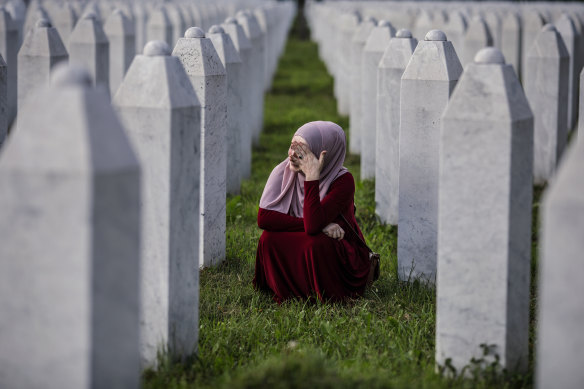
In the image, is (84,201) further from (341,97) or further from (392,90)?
(341,97)

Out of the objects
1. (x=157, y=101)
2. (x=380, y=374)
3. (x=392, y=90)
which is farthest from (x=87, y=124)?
(x=392, y=90)

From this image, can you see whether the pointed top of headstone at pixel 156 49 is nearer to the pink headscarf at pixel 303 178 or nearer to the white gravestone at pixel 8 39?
the pink headscarf at pixel 303 178

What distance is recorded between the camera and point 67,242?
9.44ft

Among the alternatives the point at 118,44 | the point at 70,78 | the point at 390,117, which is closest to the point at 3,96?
the point at 390,117

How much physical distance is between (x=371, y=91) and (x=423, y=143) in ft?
10.2

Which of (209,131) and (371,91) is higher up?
(371,91)

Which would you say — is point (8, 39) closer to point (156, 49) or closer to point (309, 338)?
point (156, 49)

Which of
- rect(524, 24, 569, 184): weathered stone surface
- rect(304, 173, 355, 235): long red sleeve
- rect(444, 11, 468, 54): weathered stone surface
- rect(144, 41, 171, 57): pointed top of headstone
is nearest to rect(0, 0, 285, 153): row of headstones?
rect(304, 173, 355, 235): long red sleeve

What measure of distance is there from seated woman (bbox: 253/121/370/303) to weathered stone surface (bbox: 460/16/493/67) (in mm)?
8456

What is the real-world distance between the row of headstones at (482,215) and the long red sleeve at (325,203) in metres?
0.47

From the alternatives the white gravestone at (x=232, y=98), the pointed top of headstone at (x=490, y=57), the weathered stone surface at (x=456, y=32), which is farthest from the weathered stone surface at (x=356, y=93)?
the pointed top of headstone at (x=490, y=57)

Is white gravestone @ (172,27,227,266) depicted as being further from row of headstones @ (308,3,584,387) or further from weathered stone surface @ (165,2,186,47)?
weathered stone surface @ (165,2,186,47)

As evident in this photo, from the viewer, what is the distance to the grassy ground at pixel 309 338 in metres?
3.69

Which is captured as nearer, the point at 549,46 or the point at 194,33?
the point at 194,33
